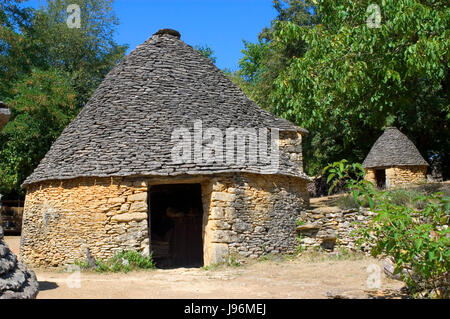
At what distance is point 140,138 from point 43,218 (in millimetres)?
3038

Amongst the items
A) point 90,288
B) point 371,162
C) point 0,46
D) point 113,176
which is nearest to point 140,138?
point 113,176

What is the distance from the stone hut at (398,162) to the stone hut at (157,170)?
8337 millimetres

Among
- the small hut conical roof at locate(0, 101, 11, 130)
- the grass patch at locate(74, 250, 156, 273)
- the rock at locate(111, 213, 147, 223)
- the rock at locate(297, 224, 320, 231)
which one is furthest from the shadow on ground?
the rock at locate(297, 224, 320, 231)

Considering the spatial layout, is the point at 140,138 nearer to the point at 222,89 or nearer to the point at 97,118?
the point at 97,118

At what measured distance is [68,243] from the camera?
9.97 m

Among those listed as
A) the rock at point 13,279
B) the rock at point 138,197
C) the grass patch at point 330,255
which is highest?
the rock at point 138,197

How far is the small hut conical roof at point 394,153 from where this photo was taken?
18.5m

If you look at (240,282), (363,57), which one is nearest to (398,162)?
(363,57)

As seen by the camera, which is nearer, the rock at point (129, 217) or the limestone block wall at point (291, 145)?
the rock at point (129, 217)

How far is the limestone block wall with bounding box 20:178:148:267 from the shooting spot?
9.70 m

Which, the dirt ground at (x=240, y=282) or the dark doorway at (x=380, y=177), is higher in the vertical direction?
the dark doorway at (x=380, y=177)

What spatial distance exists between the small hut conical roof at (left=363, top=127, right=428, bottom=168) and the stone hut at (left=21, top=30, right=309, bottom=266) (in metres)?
8.30

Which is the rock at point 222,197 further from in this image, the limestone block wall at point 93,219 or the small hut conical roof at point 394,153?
the small hut conical roof at point 394,153

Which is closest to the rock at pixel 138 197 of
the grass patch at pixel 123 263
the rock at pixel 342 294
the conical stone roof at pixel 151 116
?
the conical stone roof at pixel 151 116
